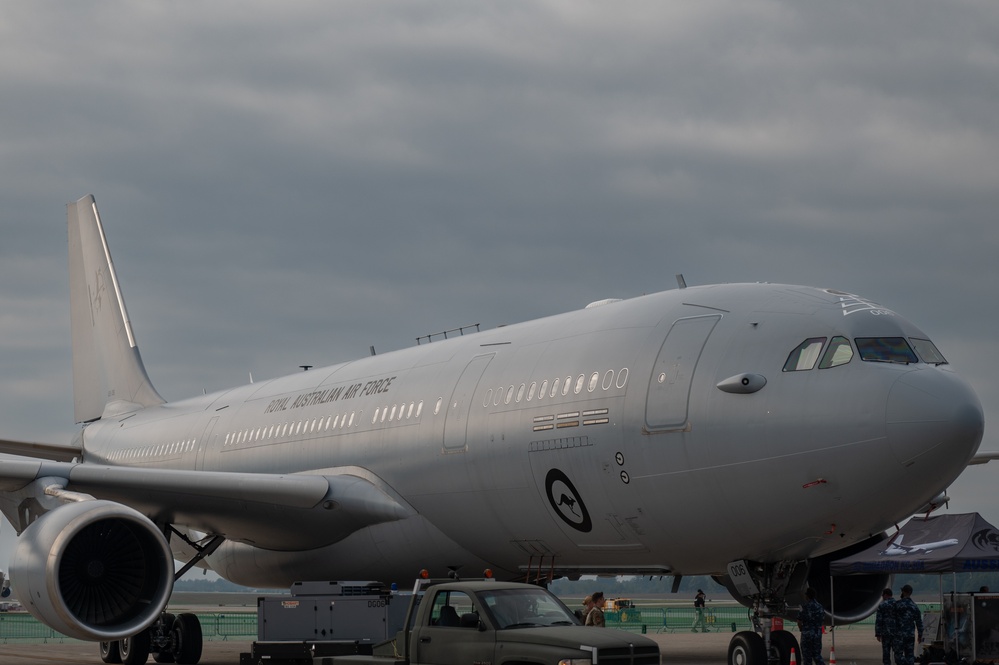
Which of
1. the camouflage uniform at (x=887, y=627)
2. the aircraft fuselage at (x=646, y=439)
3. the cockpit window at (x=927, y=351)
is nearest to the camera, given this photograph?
the aircraft fuselage at (x=646, y=439)

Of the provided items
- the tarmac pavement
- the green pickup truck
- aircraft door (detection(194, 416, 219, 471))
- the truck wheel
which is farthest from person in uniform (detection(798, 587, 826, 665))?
aircraft door (detection(194, 416, 219, 471))

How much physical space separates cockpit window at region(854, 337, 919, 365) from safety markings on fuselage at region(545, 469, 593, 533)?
3.94 meters

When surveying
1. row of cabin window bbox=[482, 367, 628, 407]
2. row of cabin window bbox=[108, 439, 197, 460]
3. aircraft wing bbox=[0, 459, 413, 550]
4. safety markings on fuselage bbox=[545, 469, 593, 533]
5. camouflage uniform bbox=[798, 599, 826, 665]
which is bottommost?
camouflage uniform bbox=[798, 599, 826, 665]

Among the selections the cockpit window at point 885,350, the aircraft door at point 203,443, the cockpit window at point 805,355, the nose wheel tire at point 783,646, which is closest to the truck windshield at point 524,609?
the nose wheel tire at point 783,646

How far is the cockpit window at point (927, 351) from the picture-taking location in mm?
13703

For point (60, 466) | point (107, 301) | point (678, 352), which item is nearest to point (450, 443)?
point (678, 352)

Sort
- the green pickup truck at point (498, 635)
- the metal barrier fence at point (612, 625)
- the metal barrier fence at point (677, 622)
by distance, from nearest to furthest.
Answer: the green pickup truck at point (498, 635), the metal barrier fence at point (612, 625), the metal barrier fence at point (677, 622)

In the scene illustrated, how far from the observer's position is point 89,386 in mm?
32656

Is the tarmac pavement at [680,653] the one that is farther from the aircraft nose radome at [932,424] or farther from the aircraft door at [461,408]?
the aircraft nose radome at [932,424]

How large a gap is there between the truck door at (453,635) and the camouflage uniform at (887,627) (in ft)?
27.5

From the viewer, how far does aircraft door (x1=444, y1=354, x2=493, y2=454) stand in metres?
17.4

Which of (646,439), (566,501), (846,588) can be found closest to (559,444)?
(566,501)

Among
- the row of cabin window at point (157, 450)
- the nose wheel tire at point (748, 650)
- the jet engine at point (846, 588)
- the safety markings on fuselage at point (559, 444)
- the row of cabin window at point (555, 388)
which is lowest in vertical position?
the nose wheel tire at point (748, 650)

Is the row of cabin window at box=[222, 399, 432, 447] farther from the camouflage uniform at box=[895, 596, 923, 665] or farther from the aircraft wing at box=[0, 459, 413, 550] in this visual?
the camouflage uniform at box=[895, 596, 923, 665]
